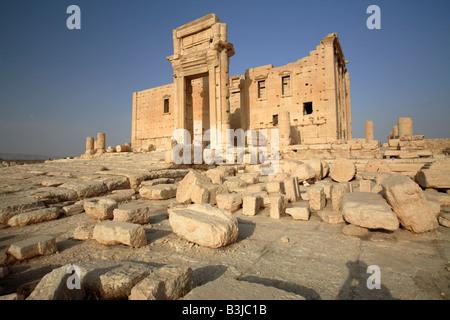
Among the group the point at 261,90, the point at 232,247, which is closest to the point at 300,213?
Result: the point at 232,247

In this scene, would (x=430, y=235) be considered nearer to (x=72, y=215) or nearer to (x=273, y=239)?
(x=273, y=239)

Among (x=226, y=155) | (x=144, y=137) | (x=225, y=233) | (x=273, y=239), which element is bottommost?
(x=273, y=239)

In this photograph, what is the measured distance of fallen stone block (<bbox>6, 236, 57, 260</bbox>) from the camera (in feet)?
8.12

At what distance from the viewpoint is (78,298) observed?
174 centimetres

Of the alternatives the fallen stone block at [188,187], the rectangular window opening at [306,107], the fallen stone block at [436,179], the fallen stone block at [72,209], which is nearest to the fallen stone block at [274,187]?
the fallen stone block at [188,187]

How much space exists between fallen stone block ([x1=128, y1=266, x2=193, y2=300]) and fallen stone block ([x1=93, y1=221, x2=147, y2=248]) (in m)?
1.06

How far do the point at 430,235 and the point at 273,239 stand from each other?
2035mm

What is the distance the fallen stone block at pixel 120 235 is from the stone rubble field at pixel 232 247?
13mm

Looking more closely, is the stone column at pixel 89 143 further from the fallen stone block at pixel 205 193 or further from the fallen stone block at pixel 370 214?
the fallen stone block at pixel 370 214

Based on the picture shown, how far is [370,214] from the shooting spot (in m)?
3.12

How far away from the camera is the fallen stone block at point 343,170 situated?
7.11 metres

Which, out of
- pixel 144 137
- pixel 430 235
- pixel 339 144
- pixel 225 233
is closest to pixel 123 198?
pixel 225 233

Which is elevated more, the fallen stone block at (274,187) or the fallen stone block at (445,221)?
the fallen stone block at (274,187)

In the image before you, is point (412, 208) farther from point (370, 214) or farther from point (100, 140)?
point (100, 140)
